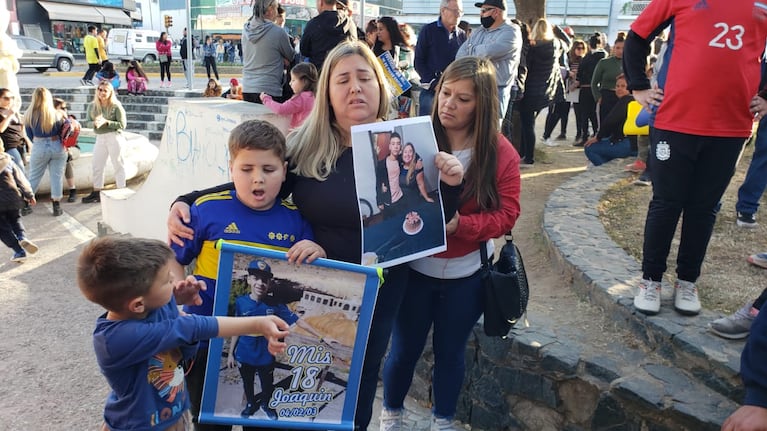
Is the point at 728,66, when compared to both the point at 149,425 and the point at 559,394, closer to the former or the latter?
the point at 559,394

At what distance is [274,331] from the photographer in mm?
1770

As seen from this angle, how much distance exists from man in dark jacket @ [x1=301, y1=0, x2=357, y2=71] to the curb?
263cm

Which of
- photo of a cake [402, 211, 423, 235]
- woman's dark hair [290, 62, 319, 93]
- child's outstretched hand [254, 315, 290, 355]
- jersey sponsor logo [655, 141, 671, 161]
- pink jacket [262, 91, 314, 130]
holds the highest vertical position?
woman's dark hair [290, 62, 319, 93]

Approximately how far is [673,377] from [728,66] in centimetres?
151

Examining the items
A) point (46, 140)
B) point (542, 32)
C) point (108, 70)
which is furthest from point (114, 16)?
point (542, 32)

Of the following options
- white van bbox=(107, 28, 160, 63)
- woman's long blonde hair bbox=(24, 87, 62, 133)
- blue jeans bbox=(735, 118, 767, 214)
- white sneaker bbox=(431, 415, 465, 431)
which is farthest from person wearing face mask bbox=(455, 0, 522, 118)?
white van bbox=(107, 28, 160, 63)

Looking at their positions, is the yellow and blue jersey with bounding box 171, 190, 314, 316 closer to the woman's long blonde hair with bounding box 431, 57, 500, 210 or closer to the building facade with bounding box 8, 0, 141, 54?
the woman's long blonde hair with bounding box 431, 57, 500, 210

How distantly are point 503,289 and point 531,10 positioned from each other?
6.77 meters

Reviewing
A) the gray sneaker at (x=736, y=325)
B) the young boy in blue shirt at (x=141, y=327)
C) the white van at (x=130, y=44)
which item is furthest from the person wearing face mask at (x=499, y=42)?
the white van at (x=130, y=44)

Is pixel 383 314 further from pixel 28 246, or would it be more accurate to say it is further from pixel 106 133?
pixel 106 133

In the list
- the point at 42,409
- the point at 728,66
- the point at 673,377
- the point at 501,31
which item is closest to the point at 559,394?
the point at 673,377

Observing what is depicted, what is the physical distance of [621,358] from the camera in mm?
2936

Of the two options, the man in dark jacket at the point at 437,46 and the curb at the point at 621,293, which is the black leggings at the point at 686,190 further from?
the man in dark jacket at the point at 437,46

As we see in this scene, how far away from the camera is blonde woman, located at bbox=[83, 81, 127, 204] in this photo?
24.6 ft
